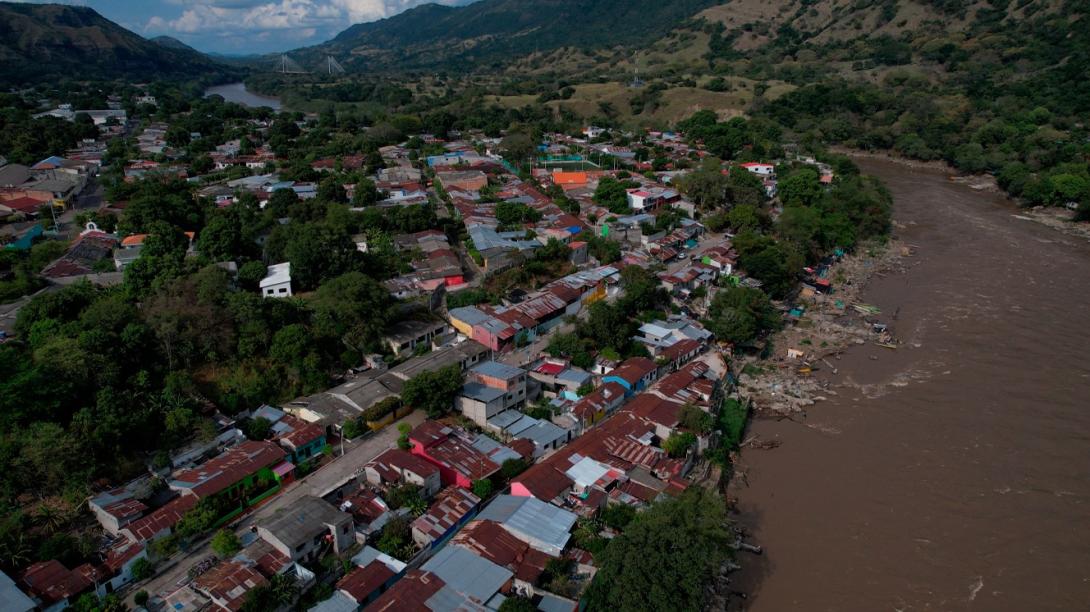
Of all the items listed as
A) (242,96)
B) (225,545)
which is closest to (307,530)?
(225,545)

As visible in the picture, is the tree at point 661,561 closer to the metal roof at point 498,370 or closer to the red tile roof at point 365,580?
the red tile roof at point 365,580

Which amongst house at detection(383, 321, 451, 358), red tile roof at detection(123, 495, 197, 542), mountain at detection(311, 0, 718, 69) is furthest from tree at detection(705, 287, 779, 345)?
mountain at detection(311, 0, 718, 69)

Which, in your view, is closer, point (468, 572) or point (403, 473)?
point (468, 572)

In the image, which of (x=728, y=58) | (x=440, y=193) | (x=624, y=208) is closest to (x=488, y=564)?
(x=624, y=208)

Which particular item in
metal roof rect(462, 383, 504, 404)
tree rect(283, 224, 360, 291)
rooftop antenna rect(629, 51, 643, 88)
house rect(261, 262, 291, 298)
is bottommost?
metal roof rect(462, 383, 504, 404)

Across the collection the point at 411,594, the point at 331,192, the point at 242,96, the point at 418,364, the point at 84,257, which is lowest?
the point at 411,594

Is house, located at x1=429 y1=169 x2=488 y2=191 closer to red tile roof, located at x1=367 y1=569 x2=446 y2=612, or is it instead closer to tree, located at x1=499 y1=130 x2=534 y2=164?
tree, located at x1=499 y1=130 x2=534 y2=164

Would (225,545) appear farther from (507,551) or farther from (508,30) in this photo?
(508,30)
